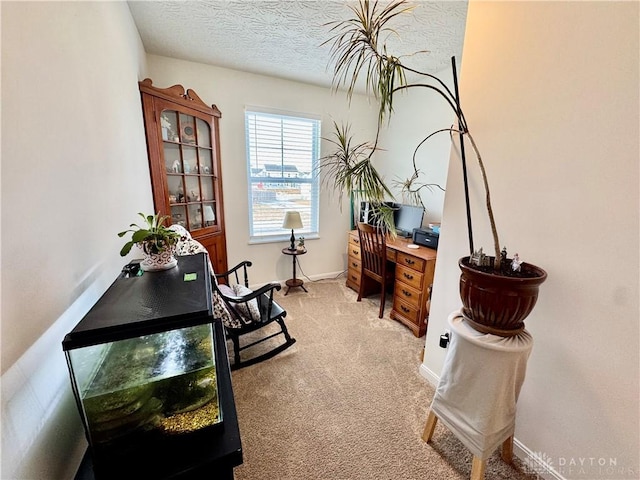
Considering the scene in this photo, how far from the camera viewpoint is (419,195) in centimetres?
313

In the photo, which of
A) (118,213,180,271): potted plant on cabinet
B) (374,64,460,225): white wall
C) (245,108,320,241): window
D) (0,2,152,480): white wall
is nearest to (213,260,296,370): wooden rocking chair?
(118,213,180,271): potted plant on cabinet

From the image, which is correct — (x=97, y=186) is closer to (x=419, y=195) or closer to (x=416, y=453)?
(x=416, y=453)

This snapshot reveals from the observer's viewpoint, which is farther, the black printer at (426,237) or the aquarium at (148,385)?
the black printer at (426,237)

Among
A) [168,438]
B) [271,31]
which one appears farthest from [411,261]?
[271,31]

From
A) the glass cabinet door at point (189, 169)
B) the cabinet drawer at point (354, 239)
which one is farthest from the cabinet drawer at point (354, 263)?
the glass cabinet door at point (189, 169)

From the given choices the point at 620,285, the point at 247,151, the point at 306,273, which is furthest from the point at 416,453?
the point at 247,151

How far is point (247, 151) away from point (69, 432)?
2.74m

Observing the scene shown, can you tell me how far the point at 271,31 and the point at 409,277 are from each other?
239cm

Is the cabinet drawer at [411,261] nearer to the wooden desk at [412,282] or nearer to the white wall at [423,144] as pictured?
the wooden desk at [412,282]

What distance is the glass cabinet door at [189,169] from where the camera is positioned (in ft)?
7.82

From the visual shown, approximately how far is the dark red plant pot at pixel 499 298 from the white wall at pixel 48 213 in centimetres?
145

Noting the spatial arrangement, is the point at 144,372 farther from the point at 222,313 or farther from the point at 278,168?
the point at 278,168

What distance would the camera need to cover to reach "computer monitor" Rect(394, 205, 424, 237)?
9.37 ft

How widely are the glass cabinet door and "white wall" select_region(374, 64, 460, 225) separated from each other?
1887 mm
